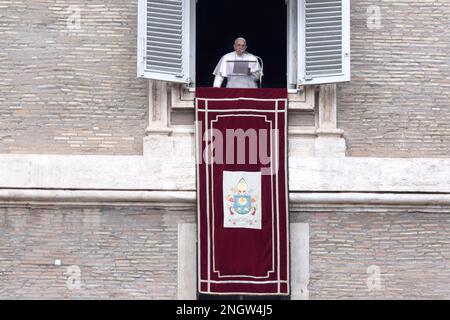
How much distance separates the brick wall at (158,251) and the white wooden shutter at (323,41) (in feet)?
4.99

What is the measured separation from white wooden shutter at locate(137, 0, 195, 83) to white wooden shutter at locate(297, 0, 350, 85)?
1296 millimetres

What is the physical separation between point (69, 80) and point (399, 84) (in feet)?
12.1

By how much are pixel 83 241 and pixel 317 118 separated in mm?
2935

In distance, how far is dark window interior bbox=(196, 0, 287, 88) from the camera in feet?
73.2

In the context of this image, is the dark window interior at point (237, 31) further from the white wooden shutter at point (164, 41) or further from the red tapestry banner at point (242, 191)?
the red tapestry banner at point (242, 191)

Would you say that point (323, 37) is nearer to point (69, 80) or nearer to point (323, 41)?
point (323, 41)

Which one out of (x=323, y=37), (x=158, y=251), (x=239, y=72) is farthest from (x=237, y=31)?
(x=158, y=251)

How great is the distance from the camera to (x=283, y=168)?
19000 mm

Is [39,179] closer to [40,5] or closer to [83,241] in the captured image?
[83,241]

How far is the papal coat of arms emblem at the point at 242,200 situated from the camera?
62.0 ft

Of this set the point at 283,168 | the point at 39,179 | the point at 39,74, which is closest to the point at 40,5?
the point at 39,74

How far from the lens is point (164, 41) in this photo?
19266 millimetres

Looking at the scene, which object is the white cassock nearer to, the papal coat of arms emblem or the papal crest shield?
the papal coat of arms emblem

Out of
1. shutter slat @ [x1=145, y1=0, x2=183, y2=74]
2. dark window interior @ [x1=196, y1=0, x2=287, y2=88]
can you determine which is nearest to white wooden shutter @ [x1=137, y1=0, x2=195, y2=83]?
shutter slat @ [x1=145, y1=0, x2=183, y2=74]
